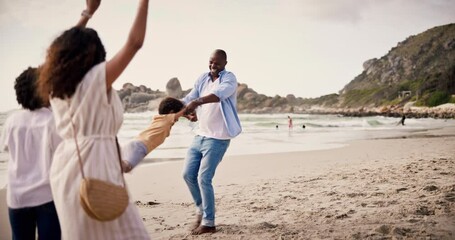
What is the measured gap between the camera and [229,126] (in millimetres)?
3625

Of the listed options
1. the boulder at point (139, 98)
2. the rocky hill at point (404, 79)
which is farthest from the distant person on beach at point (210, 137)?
the boulder at point (139, 98)

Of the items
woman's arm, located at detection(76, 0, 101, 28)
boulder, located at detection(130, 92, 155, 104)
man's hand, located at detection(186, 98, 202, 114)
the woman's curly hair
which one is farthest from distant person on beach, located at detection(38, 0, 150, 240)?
boulder, located at detection(130, 92, 155, 104)

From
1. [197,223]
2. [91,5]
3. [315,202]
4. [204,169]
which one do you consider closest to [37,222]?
[91,5]

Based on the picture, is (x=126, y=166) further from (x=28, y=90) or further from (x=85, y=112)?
(x=28, y=90)

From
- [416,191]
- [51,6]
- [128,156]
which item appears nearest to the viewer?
[128,156]

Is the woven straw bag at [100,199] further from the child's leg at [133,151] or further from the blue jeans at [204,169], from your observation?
the blue jeans at [204,169]

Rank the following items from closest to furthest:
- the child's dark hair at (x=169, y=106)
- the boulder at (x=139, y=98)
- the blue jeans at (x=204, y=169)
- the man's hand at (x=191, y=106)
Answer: the child's dark hair at (x=169, y=106), the man's hand at (x=191, y=106), the blue jeans at (x=204, y=169), the boulder at (x=139, y=98)

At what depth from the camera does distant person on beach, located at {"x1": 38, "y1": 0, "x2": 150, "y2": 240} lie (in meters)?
1.48

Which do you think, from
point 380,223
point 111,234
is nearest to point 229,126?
point 380,223

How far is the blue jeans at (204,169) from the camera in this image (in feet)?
11.7

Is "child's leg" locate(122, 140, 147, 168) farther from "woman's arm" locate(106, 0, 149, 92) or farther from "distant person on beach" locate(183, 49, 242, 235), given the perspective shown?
"distant person on beach" locate(183, 49, 242, 235)

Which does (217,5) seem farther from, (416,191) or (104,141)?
(104,141)

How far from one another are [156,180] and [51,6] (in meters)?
3.02

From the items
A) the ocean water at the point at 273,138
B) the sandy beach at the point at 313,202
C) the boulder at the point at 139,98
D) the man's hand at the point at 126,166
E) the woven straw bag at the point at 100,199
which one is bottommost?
the ocean water at the point at 273,138
